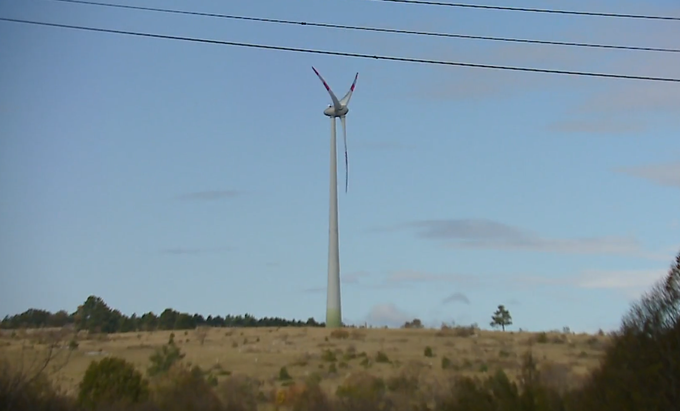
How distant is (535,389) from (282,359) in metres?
29.1

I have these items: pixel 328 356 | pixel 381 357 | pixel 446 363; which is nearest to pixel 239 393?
pixel 446 363

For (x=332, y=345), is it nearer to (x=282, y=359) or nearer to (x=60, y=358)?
(x=282, y=359)

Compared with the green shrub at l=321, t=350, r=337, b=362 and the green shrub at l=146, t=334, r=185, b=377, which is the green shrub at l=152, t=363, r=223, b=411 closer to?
the green shrub at l=146, t=334, r=185, b=377

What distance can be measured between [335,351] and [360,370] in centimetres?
879

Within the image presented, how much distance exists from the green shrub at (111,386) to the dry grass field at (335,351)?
2409 mm

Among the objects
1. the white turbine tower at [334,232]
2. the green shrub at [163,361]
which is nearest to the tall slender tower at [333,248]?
the white turbine tower at [334,232]

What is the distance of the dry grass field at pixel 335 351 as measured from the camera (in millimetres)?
51281

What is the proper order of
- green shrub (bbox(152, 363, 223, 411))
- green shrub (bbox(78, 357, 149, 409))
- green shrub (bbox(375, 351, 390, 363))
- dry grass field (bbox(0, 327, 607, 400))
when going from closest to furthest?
green shrub (bbox(152, 363, 223, 411)), green shrub (bbox(78, 357, 149, 409)), dry grass field (bbox(0, 327, 607, 400)), green shrub (bbox(375, 351, 390, 363))

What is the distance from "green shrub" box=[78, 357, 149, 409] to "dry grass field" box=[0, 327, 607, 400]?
2.41 meters

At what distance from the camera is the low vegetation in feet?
89.6

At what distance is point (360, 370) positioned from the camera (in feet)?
179

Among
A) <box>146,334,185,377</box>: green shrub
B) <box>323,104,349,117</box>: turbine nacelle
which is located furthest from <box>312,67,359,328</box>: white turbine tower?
<box>146,334,185,377</box>: green shrub

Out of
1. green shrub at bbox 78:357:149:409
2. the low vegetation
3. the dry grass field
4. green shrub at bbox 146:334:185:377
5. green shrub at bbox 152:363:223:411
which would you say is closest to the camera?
the low vegetation

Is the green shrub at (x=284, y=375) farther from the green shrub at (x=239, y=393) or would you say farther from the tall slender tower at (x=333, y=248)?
the tall slender tower at (x=333, y=248)
